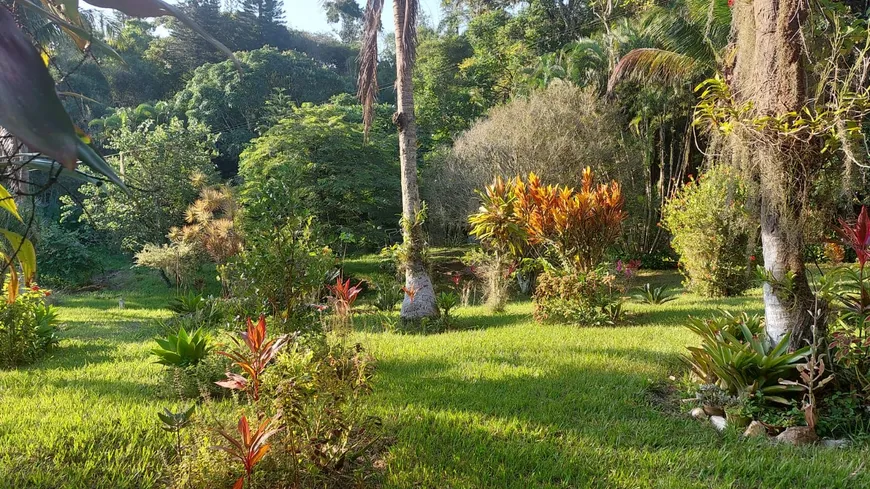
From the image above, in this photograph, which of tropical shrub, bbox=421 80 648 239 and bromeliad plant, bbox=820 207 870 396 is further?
tropical shrub, bbox=421 80 648 239

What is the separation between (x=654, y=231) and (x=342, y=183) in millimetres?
10820

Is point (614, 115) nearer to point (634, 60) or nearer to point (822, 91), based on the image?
point (634, 60)

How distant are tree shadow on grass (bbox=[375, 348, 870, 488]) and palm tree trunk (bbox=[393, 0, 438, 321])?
340cm

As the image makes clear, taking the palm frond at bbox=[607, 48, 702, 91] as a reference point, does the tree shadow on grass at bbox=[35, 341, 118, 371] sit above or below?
below

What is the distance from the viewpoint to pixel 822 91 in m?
3.72

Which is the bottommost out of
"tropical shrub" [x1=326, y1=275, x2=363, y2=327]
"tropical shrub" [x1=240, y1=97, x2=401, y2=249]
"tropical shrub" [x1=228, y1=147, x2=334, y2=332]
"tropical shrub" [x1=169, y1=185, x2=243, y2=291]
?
"tropical shrub" [x1=326, y1=275, x2=363, y2=327]

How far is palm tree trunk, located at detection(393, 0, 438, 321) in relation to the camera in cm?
801

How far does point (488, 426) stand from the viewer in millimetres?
3465

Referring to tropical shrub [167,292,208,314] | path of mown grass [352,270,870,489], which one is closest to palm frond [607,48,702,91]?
path of mown grass [352,270,870,489]

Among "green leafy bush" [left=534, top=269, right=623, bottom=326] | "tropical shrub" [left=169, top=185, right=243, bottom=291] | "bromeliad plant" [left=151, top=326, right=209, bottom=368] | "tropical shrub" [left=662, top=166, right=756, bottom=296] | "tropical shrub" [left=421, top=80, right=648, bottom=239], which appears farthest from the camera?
"tropical shrub" [left=421, top=80, right=648, bottom=239]

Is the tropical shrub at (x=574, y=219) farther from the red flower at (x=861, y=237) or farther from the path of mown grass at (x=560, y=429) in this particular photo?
the red flower at (x=861, y=237)

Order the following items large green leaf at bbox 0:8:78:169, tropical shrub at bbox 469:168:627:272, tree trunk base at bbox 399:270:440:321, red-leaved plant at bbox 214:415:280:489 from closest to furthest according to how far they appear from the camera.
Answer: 1. large green leaf at bbox 0:8:78:169
2. red-leaved plant at bbox 214:415:280:489
3. tropical shrub at bbox 469:168:627:272
4. tree trunk base at bbox 399:270:440:321

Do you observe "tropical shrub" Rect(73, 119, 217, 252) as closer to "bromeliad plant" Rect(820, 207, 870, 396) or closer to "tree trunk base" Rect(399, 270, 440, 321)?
"tree trunk base" Rect(399, 270, 440, 321)

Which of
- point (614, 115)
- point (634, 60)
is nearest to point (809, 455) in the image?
point (634, 60)
